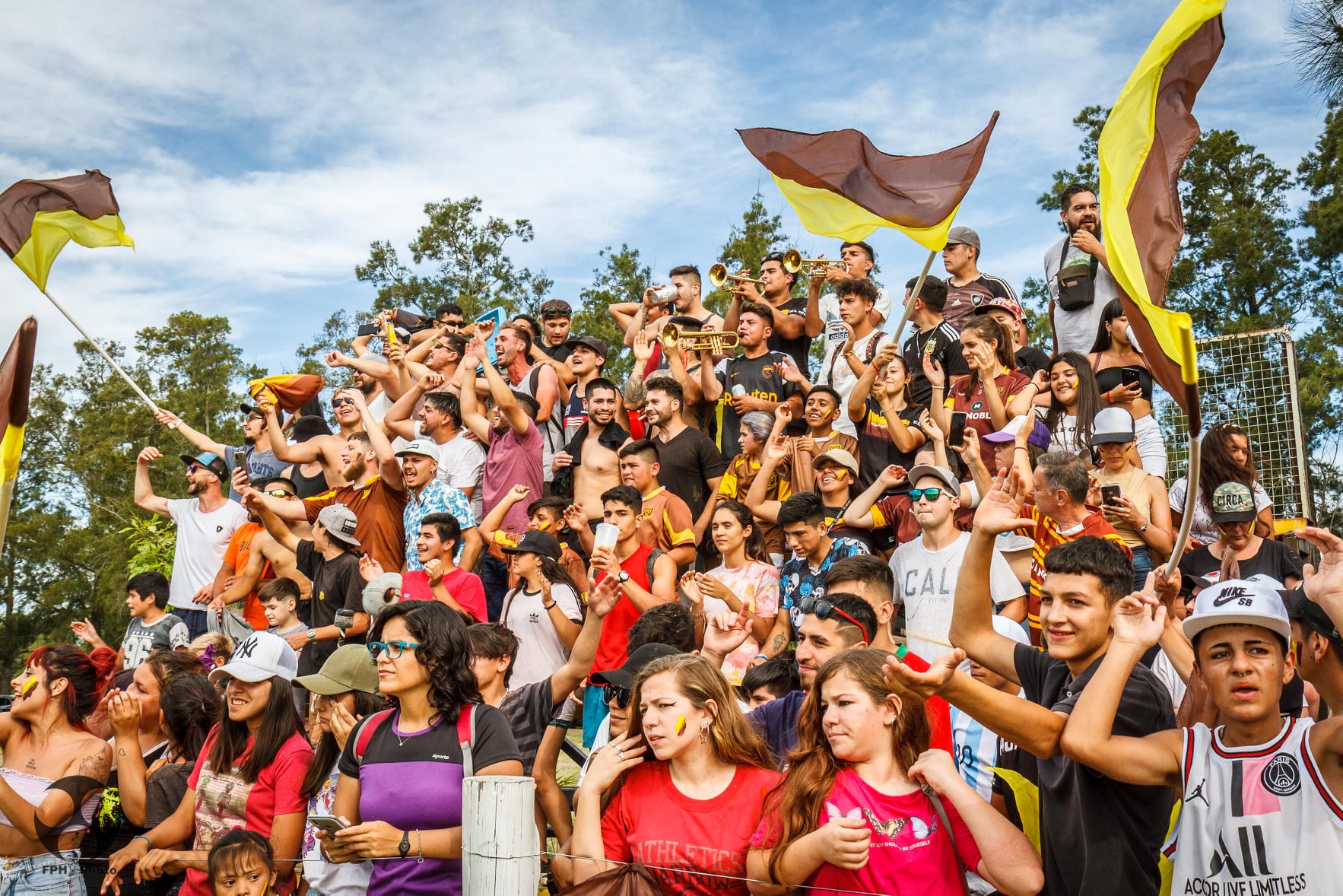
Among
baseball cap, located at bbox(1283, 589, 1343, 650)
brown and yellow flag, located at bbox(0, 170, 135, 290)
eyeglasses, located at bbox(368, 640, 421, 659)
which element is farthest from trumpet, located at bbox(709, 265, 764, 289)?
baseball cap, located at bbox(1283, 589, 1343, 650)

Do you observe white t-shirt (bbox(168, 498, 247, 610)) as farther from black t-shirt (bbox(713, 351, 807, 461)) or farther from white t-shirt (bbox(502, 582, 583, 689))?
black t-shirt (bbox(713, 351, 807, 461))

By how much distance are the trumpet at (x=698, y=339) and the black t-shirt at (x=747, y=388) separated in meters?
0.53

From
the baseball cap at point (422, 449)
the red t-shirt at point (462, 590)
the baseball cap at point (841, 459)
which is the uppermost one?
the baseball cap at point (422, 449)

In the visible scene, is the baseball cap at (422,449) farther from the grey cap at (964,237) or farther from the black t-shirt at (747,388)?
the grey cap at (964,237)

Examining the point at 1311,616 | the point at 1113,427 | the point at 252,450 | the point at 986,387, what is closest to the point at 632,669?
the point at 1311,616

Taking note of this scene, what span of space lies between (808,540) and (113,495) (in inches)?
1418

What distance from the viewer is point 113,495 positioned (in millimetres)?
37469

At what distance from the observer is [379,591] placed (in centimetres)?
684

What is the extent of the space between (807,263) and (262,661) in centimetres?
627

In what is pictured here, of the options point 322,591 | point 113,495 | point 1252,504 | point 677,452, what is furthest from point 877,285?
point 113,495

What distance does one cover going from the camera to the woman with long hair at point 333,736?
4.80 metres

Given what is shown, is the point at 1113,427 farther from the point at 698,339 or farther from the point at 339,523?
the point at 339,523

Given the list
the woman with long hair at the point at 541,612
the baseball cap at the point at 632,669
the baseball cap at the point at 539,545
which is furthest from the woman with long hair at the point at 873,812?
the baseball cap at the point at 539,545

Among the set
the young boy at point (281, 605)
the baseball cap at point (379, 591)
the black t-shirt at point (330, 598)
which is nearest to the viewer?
the baseball cap at point (379, 591)
